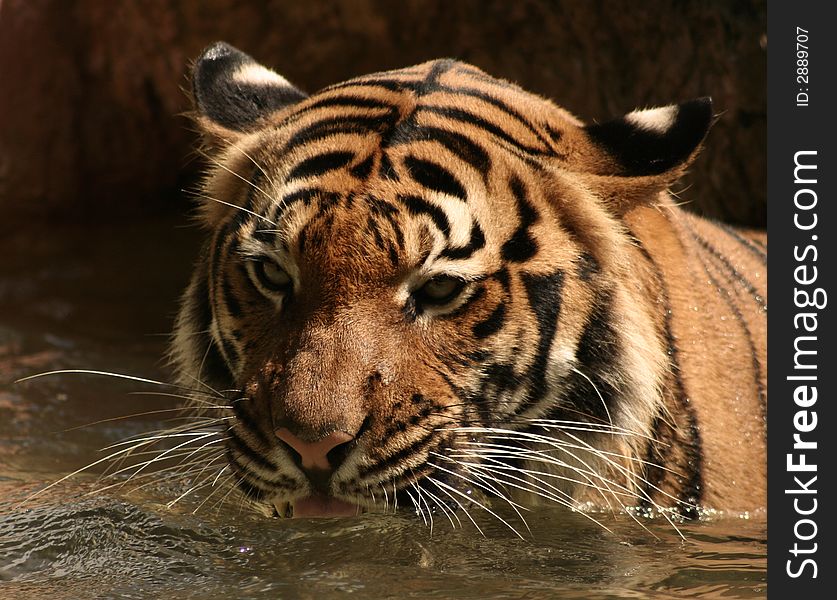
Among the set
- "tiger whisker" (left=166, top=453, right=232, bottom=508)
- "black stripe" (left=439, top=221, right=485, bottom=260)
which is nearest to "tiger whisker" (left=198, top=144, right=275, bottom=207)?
"black stripe" (left=439, top=221, right=485, bottom=260)

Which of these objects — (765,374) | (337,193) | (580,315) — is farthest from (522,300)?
(765,374)

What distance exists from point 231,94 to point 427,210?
94 centimetres

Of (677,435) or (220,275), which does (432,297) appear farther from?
(677,435)

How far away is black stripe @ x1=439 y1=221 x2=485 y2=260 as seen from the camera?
9.18 ft

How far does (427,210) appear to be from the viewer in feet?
9.28

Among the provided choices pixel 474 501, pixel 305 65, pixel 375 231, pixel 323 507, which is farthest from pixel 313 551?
pixel 305 65

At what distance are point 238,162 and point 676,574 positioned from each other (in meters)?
1.59

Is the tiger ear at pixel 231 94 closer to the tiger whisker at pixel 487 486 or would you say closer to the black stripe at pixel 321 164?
the black stripe at pixel 321 164

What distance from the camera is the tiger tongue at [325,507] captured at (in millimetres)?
2754

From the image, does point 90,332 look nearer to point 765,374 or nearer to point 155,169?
point 155,169

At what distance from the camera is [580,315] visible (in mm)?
2977

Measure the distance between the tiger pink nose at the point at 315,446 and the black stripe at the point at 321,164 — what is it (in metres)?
0.70

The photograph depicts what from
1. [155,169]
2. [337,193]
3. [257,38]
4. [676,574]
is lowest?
[676,574]

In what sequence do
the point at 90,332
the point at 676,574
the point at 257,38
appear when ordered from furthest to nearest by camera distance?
the point at 257,38, the point at 90,332, the point at 676,574
